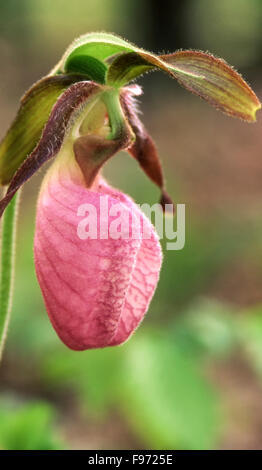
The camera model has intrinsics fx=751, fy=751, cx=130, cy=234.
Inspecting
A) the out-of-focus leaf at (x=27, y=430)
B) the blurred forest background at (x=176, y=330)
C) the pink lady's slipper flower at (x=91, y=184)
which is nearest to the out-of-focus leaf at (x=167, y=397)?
the blurred forest background at (x=176, y=330)

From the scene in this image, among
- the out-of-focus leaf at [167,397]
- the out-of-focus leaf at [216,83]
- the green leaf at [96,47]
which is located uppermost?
the green leaf at [96,47]

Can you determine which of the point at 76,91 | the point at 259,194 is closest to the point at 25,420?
the point at 76,91

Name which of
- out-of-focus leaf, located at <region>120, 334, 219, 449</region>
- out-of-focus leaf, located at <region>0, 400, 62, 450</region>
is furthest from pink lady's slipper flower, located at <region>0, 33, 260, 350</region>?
out-of-focus leaf, located at <region>120, 334, 219, 449</region>

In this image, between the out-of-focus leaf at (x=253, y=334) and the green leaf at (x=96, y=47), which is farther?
the out-of-focus leaf at (x=253, y=334)

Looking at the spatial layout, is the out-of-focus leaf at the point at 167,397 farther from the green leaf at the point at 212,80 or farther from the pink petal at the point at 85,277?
the green leaf at the point at 212,80

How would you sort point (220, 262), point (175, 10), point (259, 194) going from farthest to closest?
point (175, 10) < point (259, 194) < point (220, 262)

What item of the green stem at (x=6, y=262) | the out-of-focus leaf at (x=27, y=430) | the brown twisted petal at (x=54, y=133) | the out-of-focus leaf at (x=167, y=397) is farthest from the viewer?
the out-of-focus leaf at (x=167, y=397)

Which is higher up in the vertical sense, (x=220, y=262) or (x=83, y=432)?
(x=220, y=262)

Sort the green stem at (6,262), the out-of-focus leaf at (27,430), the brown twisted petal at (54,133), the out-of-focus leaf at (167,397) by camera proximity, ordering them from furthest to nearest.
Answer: the out-of-focus leaf at (167,397) → the out-of-focus leaf at (27,430) → the green stem at (6,262) → the brown twisted petal at (54,133)
